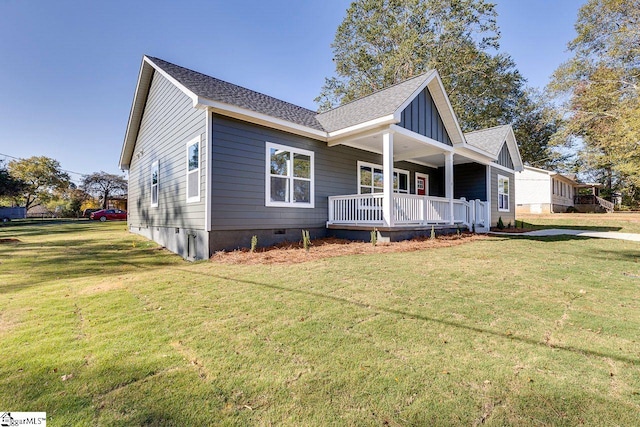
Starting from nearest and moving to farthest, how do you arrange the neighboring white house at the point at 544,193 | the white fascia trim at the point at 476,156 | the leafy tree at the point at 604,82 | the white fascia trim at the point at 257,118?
1. the white fascia trim at the point at 257,118
2. the white fascia trim at the point at 476,156
3. the leafy tree at the point at 604,82
4. the neighboring white house at the point at 544,193

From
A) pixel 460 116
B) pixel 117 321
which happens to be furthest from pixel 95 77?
pixel 460 116

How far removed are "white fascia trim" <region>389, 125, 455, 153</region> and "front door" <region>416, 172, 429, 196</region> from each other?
10.3ft

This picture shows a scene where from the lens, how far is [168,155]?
34.1ft

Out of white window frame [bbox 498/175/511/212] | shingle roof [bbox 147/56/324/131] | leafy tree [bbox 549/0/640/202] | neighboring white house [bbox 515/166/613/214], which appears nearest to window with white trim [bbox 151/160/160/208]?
shingle roof [bbox 147/56/324/131]

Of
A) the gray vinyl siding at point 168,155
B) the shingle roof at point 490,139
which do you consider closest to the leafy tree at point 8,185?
the gray vinyl siding at point 168,155

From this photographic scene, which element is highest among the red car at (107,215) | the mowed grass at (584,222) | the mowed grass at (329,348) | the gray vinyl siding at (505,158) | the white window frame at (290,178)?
the gray vinyl siding at (505,158)

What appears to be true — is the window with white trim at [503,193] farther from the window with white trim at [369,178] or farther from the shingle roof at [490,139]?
the window with white trim at [369,178]

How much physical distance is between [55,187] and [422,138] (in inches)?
2007

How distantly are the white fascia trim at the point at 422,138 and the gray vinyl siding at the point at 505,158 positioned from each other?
20.1ft

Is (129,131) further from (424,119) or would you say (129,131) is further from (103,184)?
(103,184)

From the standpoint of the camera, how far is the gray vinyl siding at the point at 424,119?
9.55 metres

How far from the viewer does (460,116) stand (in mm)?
26547

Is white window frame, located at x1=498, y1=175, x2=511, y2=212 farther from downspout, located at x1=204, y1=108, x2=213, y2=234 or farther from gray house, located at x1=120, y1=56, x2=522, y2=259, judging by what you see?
downspout, located at x1=204, y1=108, x2=213, y2=234

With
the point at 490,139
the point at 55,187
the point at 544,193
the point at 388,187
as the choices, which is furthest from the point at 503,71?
the point at 55,187
